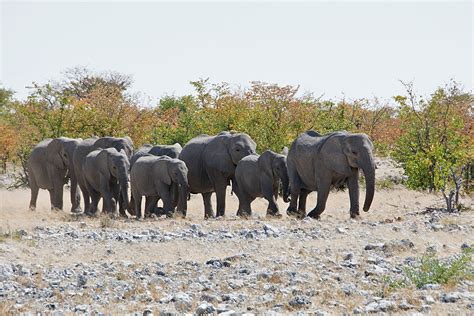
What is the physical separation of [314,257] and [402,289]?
3.53 meters

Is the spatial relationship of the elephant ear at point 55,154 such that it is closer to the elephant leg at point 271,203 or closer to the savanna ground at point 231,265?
the savanna ground at point 231,265

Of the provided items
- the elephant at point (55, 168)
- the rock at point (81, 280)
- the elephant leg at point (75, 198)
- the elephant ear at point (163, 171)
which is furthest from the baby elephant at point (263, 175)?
the rock at point (81, 280)

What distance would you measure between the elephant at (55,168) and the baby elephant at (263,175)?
7.32 meters

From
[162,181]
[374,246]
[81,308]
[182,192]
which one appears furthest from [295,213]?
[81,308]

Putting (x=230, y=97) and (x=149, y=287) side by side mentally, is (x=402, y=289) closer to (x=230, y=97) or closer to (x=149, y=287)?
(x=149, y=287)

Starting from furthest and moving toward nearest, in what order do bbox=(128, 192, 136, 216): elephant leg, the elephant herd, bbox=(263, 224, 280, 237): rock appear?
bbox=(128, 192, 136, 216): elephant leg, the elephant herd, bbox=(263, 224, 280, 237): rock

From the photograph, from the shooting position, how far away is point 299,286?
14156 mm

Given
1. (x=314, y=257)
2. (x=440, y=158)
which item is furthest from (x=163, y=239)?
(x=440, y=158)

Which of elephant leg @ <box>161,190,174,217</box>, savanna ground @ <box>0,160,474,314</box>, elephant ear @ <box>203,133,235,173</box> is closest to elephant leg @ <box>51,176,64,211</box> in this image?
elephant leg @ <box>161,190,174,217</box>

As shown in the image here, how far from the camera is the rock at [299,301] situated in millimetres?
12977

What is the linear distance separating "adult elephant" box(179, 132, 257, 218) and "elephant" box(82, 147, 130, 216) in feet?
7.99

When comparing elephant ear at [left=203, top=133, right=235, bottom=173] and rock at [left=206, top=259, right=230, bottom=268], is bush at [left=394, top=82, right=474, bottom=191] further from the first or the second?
rock at [left=206, top=259, right=230, bottom=268]

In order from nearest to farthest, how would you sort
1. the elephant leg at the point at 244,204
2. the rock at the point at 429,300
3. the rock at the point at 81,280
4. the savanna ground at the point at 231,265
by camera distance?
the rock at the point at 429,300 < the savanna ground at the point at 231,265 < the rock at the point at 81,280 < the elephant leg at the point at 244,204

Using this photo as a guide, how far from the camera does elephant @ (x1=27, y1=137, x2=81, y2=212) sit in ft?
105
